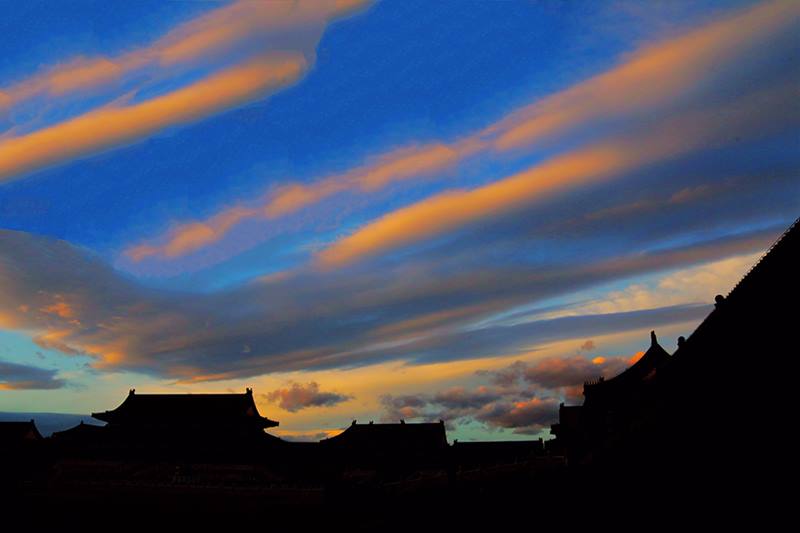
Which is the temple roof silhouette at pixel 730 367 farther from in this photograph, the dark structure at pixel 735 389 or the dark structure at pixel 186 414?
the dark structure at pixel 186 414

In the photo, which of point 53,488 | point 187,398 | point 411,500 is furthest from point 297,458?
point 411,500

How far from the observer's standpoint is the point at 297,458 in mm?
37719

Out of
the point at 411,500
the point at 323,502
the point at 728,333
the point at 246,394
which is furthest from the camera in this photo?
the point at 246,394

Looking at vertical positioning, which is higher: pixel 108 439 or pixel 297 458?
pixel 108 439

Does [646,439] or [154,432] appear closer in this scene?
[646,439]

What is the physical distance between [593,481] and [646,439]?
4039 millimetres

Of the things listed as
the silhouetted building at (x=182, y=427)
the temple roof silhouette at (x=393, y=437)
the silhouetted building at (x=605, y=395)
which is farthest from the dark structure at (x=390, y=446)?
the silhouetted building at (x=605, y=395)

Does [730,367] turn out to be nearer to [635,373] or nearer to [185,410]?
[635,373]

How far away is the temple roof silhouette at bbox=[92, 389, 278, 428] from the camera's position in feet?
136

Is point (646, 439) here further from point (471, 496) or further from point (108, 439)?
point (108, 439)

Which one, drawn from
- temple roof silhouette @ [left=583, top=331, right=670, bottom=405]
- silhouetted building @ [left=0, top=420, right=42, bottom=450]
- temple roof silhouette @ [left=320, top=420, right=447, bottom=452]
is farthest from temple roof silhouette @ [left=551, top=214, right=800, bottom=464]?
silhouetted building @ [left=0, top=420, right=42, bottom=450]

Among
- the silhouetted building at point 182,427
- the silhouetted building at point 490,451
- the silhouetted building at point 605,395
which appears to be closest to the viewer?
the silhouetted building at point 605,395

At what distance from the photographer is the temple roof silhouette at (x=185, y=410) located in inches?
1638

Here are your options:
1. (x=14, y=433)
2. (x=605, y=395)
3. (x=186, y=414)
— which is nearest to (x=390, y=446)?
(x=186, y=414)
